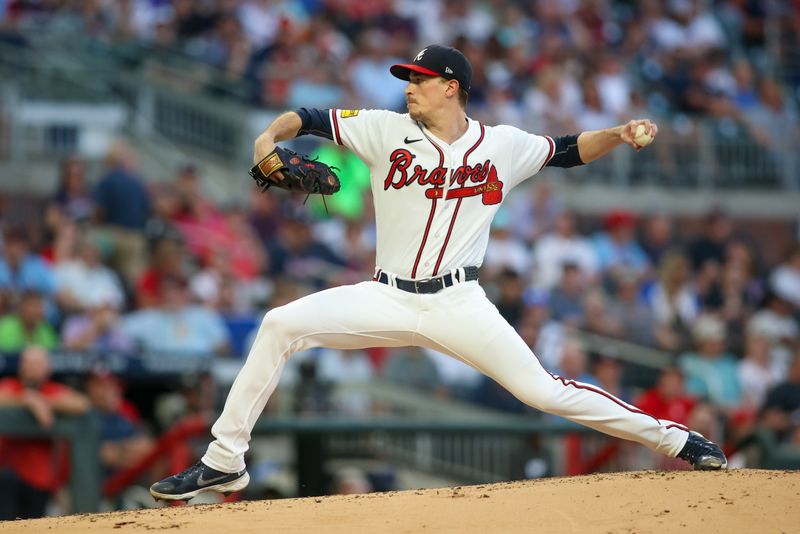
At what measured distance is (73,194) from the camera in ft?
→ 39.2

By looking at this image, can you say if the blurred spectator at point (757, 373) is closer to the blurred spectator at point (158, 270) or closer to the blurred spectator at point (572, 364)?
the blurred spectator at point (572, 364)

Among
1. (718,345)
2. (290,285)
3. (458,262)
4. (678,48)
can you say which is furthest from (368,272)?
(678,48)

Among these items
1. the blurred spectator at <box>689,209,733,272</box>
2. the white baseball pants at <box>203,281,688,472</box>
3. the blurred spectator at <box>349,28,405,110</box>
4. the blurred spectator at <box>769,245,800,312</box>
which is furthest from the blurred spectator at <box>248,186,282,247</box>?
the white baseball pants at <box>203,281,688,472</box>

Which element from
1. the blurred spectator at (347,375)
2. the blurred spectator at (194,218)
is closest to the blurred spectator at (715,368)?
the blurred spectator at (347,375)

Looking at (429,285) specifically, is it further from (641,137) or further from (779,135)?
(779,135)

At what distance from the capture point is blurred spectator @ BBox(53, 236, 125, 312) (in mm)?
10719

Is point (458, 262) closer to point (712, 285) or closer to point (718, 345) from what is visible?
point (718, 345)

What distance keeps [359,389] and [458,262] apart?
471cm

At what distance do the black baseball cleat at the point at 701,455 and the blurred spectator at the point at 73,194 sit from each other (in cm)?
656

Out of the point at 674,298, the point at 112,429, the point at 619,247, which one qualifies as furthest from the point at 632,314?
the point at 112,429

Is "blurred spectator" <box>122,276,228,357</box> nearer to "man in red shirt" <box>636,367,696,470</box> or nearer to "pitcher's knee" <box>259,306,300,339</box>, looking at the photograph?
"man in red shirt" <box>636,367,696,470</box>

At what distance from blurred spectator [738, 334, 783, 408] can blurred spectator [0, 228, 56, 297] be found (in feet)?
20.1

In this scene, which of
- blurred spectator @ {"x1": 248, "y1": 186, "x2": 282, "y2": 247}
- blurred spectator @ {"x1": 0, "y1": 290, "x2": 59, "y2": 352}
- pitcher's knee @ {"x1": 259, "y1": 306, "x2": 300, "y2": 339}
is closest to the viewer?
pitcher's knee @ {"x1": 259, "y1": 306, "x2": 300, "y2": 339}

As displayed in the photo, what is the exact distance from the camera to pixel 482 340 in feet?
20.8
